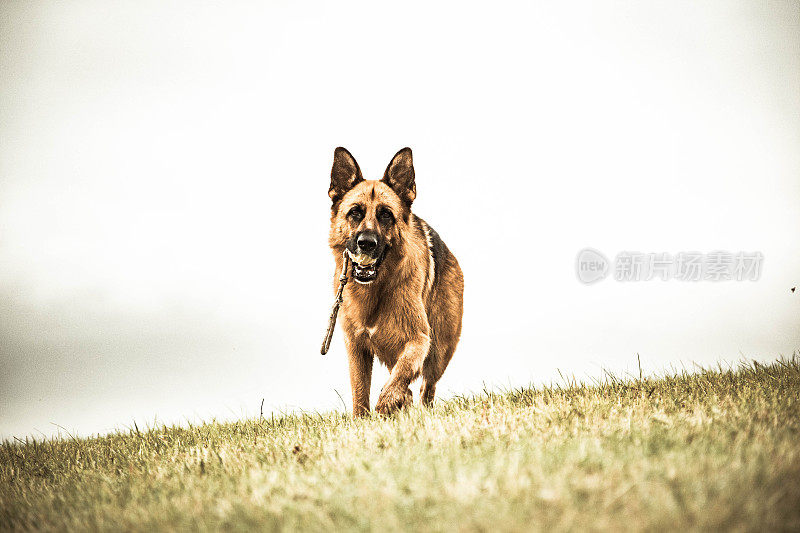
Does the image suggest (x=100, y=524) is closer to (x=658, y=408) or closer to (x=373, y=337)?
(x=373, y=337)

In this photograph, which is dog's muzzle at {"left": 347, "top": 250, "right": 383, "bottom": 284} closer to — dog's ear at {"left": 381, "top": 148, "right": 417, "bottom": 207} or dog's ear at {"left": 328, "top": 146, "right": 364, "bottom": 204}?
dog's ear at {"left": 328, "top": 146, "right": 364, "bottom": 204}

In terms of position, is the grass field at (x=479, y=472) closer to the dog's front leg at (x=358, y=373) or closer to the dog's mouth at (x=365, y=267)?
the dog's front leg at (x=358, y=373)

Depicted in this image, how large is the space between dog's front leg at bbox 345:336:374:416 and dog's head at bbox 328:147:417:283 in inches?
25.0

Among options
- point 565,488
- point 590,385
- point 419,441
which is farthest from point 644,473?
point 590,385

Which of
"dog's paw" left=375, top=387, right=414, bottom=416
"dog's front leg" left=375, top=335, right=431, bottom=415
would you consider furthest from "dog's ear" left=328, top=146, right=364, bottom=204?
"dog's paw" left=375, top=387, right=414, bottom=416

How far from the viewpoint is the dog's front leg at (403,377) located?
399 cm

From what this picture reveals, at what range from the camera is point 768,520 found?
1.61 metres

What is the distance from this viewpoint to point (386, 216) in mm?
4383

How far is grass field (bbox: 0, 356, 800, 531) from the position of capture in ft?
5.69

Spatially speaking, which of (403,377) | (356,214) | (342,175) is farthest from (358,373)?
(342,175)

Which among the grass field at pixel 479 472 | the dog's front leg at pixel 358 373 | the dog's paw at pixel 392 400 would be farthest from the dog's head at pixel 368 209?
the grass field at pixel 479 472

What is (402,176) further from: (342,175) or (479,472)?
(479,472)

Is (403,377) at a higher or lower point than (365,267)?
lower

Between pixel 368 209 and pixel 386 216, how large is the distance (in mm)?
181
